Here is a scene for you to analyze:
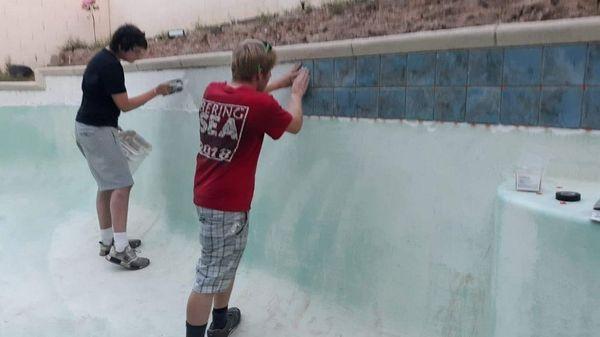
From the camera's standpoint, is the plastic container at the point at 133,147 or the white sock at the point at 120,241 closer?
the white sock at the point at 120,241

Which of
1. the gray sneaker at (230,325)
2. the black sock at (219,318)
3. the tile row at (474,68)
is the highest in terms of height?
the tile row at (474,68)

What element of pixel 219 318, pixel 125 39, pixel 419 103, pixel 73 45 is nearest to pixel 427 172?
pixel 419 103

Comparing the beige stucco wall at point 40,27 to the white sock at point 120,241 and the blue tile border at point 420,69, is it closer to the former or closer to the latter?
the white sock at point 120,241

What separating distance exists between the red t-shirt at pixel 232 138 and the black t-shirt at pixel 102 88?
1072 mm

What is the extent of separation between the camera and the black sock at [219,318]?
227 centimetres

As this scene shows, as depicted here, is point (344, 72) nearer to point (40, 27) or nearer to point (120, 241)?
point (120, 241)

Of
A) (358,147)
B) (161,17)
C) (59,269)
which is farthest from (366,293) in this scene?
(161,17)

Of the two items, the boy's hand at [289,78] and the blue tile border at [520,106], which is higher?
the boy's hand at [289,78]

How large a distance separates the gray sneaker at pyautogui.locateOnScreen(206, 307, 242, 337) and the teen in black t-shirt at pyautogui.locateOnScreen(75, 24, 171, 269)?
91 cm

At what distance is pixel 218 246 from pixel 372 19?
4.59 ft

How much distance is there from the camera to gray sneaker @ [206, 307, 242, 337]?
2273 mm

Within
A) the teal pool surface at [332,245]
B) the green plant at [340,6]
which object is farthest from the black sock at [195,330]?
the green plant at [340,6]

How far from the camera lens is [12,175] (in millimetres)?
5004

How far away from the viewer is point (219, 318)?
228cm
